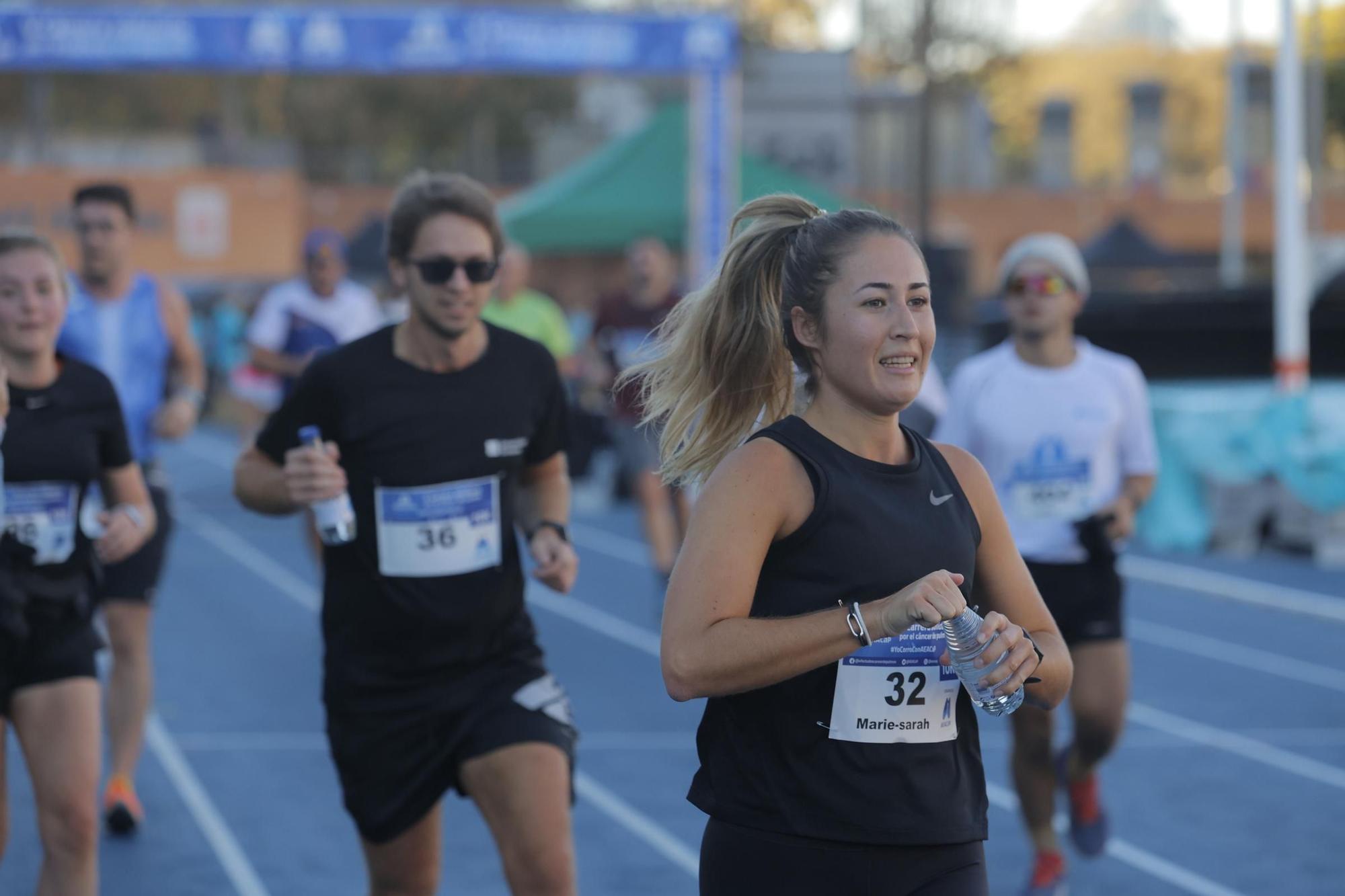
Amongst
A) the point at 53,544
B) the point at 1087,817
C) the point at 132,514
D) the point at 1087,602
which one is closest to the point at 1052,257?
the point at 1087,602

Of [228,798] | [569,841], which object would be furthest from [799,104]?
[569,841]

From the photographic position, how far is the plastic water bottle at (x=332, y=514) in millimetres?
4070

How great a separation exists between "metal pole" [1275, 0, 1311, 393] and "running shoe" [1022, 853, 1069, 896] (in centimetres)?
837

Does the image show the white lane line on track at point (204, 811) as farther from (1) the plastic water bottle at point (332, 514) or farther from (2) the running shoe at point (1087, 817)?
(2) the running shoe at point (1087, 817)

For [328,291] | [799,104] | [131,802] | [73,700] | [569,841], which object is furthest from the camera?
[799,104]

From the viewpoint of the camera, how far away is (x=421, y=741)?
13.6ft

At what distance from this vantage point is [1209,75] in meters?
81.4

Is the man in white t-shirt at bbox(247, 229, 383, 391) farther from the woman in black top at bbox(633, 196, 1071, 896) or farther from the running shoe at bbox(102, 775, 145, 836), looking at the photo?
the woman in black top at bbox(633, 196, 1071, 896)

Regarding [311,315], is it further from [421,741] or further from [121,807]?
[421,741]

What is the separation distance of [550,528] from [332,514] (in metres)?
0.59

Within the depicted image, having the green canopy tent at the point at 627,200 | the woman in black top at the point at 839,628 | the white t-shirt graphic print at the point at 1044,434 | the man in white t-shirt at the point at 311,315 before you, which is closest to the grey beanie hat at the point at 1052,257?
the white t-shirt graphic print at the point at 1044,434

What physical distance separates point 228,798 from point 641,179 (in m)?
14.3

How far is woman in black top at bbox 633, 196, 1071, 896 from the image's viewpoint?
2740mm

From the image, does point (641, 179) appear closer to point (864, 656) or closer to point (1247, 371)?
point (1247, 371)
